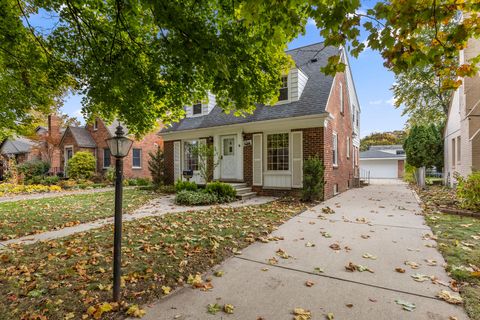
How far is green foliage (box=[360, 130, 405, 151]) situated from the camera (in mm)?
51081

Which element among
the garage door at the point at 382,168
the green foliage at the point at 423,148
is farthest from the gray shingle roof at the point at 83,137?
the garage door at the point at 382,168

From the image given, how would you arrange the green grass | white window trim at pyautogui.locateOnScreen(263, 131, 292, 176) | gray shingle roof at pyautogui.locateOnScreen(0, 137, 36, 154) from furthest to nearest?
1. gray shingle roof at pyautogui.locateOnScreen(0, 137, 36, 154)
2. white window trim at pyautogui.locateOnScreen(263, 131, 292, 176)
3. the green grass

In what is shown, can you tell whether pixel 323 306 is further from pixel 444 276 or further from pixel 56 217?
pixel 56 217

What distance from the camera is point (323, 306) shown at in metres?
2.66

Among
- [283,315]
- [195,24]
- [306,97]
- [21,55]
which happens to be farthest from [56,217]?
[306,97]

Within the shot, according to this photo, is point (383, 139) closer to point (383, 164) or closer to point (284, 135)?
point (383, 164)

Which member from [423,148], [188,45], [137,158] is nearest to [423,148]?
[423,148]

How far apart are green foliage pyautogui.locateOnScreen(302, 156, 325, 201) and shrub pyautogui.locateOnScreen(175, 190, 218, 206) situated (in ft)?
11.2

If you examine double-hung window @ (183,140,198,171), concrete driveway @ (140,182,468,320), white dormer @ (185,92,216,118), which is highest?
white dormer @ (185,92,216,118)

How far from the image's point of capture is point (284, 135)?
1070 centimetres

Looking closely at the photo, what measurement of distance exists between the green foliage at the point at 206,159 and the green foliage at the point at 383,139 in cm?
4855

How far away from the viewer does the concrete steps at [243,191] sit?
1012 cm

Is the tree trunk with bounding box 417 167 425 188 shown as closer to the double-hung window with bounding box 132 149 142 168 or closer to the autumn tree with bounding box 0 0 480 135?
the autumn tree with bounding box 0 0 480 135

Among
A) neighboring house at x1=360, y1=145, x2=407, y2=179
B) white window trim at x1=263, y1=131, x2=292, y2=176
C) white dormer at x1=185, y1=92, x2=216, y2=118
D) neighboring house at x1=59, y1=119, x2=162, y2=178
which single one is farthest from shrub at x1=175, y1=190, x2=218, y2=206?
neighboring house at x1=360, y1=145, x2=407, y2=179
